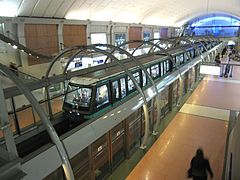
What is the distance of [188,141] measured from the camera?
793 cm

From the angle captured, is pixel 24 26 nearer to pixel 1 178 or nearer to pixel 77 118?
pixel 77 118

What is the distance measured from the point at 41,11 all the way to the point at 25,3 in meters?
1.65

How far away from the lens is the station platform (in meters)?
6.26

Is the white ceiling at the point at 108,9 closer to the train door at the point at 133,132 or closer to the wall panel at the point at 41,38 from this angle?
the wall panel at the point at 41,38

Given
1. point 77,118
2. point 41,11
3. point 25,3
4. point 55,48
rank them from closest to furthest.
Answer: point 77,118, point 25,3, point 41,11, point 55,48

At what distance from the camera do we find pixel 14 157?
215 cm

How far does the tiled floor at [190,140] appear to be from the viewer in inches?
250


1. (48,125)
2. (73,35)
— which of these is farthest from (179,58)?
(48,125)

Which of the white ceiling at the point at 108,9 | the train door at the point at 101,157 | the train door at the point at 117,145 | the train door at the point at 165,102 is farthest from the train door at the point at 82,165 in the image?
the white ceiling at the point at 108,9

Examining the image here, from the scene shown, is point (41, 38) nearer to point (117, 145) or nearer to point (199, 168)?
point (117, 145)

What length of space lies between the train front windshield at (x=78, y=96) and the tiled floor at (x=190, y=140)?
249 centimetres

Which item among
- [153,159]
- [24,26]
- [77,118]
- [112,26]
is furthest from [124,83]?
[112,26]

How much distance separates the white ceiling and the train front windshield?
8506 millimetres

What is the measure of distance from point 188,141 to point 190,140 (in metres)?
0.12
